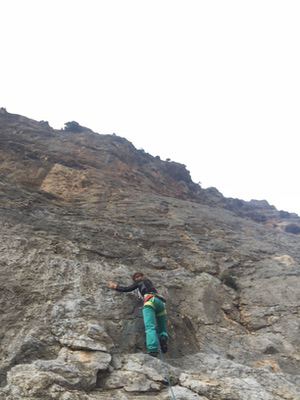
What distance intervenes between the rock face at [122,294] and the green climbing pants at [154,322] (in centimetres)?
31

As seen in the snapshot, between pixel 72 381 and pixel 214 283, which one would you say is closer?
pixel 72 381

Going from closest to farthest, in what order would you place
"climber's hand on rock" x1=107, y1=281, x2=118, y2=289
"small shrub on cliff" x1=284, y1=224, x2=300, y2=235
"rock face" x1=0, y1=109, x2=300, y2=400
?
"rock face" x1=0, y1=109, x2=300, y2=400
"climber's hand on rock" x1=107, y1=281, x2=118, y2=289
"small shrub on cliff" x1=284, y1=224, x2=300, y2=235

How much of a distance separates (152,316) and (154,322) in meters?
Result: 0.14

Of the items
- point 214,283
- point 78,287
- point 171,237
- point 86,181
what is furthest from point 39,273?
point 86,181

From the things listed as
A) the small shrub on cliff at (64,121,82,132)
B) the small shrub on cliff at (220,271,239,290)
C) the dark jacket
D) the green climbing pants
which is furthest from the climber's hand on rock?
the small shrub on cliff at (64,121,82,132)

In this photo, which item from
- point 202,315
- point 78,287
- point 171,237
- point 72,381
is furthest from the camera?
point 171,237

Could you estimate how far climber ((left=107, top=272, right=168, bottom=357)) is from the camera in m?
7.65

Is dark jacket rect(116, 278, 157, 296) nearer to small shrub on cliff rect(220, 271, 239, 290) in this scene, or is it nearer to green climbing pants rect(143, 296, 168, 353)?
green climbing pants rect(143, 296, 168, 353)

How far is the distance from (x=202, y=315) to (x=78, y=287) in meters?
3.51

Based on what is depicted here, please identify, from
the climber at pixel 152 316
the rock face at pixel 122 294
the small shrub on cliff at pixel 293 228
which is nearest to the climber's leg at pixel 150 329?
the climber at pixel 152 316

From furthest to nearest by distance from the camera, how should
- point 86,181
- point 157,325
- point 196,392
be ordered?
point 86,181 → point 157,325 → point 196,392

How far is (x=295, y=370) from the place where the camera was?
8.87 m

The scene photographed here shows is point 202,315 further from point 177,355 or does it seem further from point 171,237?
point 171,237

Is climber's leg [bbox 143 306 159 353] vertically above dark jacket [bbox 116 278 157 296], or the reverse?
dark jacket [bbox 116 278 157 296]
